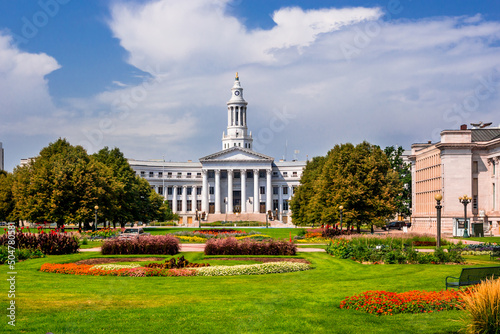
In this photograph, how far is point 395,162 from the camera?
97.3 meters

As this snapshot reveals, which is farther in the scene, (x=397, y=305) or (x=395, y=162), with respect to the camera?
(x=395, y=162)

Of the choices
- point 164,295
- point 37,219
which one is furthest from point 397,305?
point 37,219

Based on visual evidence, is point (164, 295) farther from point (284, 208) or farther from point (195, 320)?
point (284, 208)

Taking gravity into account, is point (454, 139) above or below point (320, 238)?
above

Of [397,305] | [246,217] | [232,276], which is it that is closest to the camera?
[397,305]

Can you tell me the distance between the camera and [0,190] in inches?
3236

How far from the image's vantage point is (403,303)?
14.3 m

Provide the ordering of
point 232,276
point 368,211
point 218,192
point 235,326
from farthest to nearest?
point 218,192 → point 368,211 → point 232,276 → point 235,326

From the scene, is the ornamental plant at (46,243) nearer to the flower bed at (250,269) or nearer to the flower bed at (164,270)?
the flower bed at (164,270)

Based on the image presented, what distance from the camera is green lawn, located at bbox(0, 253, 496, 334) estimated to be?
1235 cm

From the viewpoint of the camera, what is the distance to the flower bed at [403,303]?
46.4 ft

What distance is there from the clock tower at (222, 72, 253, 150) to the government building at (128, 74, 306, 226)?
1191cm

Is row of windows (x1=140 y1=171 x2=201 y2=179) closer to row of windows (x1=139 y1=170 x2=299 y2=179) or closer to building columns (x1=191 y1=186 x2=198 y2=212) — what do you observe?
row of windows (x1=139 y1=170 x2=299 y2=179)

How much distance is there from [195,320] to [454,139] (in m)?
64.5
